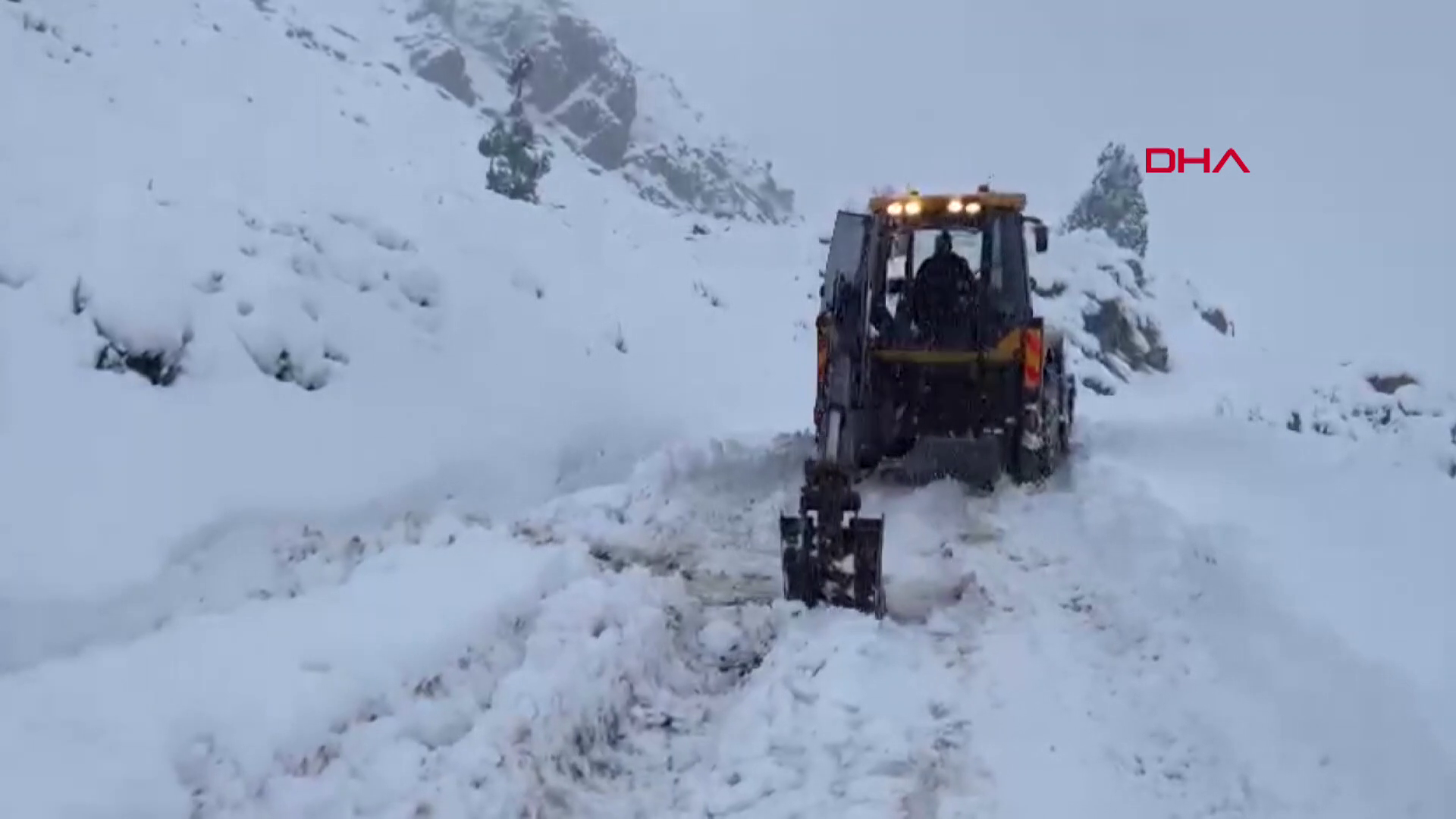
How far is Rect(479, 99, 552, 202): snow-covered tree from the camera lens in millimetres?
17406

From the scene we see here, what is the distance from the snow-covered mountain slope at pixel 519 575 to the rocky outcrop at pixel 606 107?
3071 centimetres

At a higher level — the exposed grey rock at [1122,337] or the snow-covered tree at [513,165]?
the snow-covered tree at [513,165]

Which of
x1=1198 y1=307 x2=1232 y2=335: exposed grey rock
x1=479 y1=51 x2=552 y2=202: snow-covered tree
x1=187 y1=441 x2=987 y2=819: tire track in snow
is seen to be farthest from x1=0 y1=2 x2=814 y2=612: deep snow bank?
x1=1198 y1=307 x2=1232 y2=335: exposed grey rock

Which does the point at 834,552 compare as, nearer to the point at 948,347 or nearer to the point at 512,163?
the point at 948,347

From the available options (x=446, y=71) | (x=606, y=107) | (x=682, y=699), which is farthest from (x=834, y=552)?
(x=606, y=107)

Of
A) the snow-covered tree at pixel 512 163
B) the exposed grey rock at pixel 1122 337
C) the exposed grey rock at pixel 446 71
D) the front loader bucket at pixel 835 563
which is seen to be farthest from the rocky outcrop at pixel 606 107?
the front loader bucket at pixel 835 563

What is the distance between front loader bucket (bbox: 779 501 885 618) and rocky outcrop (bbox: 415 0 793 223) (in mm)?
34388

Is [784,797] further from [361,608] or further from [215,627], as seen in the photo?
[215,627]

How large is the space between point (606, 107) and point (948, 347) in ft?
122

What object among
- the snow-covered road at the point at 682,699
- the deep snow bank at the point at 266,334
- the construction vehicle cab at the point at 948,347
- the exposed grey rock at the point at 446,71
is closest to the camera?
the snow-covered road at the point at 682,699

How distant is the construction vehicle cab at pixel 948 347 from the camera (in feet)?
29.0

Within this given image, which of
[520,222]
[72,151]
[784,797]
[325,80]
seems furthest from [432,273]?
[325,80]

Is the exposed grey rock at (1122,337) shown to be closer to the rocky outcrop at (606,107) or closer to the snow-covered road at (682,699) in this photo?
the snow-covered road at (682,699)

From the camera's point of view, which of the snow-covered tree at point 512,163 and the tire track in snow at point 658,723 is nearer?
the tire track in snow at point 658,723
